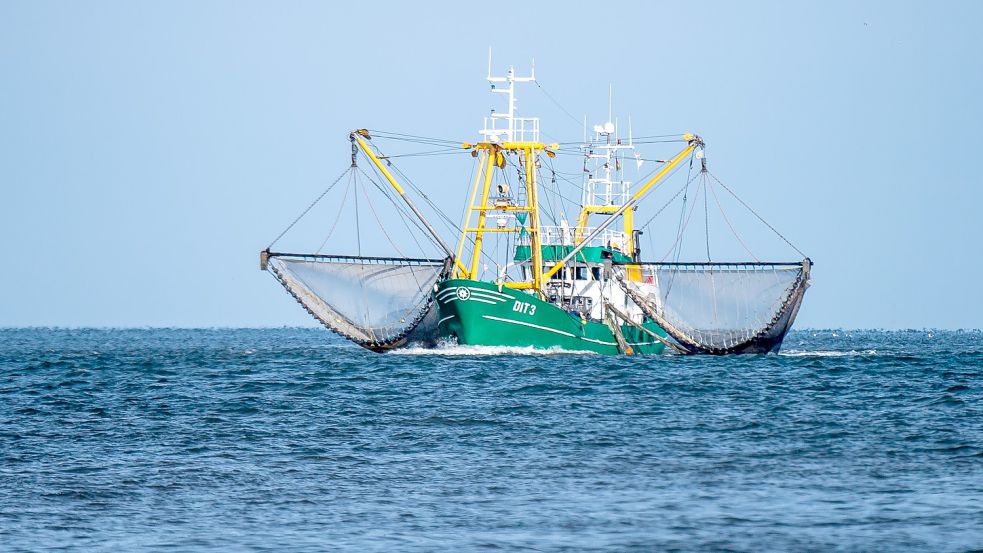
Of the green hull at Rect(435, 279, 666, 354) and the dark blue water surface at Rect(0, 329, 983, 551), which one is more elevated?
the green hull at Rect(435, 279, 666, 354)

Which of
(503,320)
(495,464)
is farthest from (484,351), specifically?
(495,464)

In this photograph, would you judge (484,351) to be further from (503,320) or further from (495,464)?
(495,464)

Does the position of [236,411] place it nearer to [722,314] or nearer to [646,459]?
[646,459]

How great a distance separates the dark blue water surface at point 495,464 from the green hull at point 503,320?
1142cm

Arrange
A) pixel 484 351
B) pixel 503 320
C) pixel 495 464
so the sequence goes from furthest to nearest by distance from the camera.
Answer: pixel 484 351
pixel 503 320
pixel 495 464

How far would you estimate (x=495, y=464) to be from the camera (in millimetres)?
23062

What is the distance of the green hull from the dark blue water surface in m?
11.4

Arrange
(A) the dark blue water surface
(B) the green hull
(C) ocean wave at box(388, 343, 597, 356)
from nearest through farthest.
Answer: (A) the dark blue water surface → (B) the green hull → (C) ocean wave at box(388, 343, 597, 356)

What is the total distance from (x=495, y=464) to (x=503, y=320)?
104 ft

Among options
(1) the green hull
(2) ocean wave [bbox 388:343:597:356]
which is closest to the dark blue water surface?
(1) the green hull

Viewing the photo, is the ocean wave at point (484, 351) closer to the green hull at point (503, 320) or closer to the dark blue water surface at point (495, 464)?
the green hull at point (503, 320)

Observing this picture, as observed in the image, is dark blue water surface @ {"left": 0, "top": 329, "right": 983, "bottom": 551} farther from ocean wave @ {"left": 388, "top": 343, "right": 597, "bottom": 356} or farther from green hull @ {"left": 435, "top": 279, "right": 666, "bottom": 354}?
ocean wave @ {"left": 388, "top": 343, "right": 597, "bottom": 356}

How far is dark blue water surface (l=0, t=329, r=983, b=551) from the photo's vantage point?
17094 millimetres

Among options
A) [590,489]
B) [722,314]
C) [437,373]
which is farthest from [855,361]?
[590,489]
